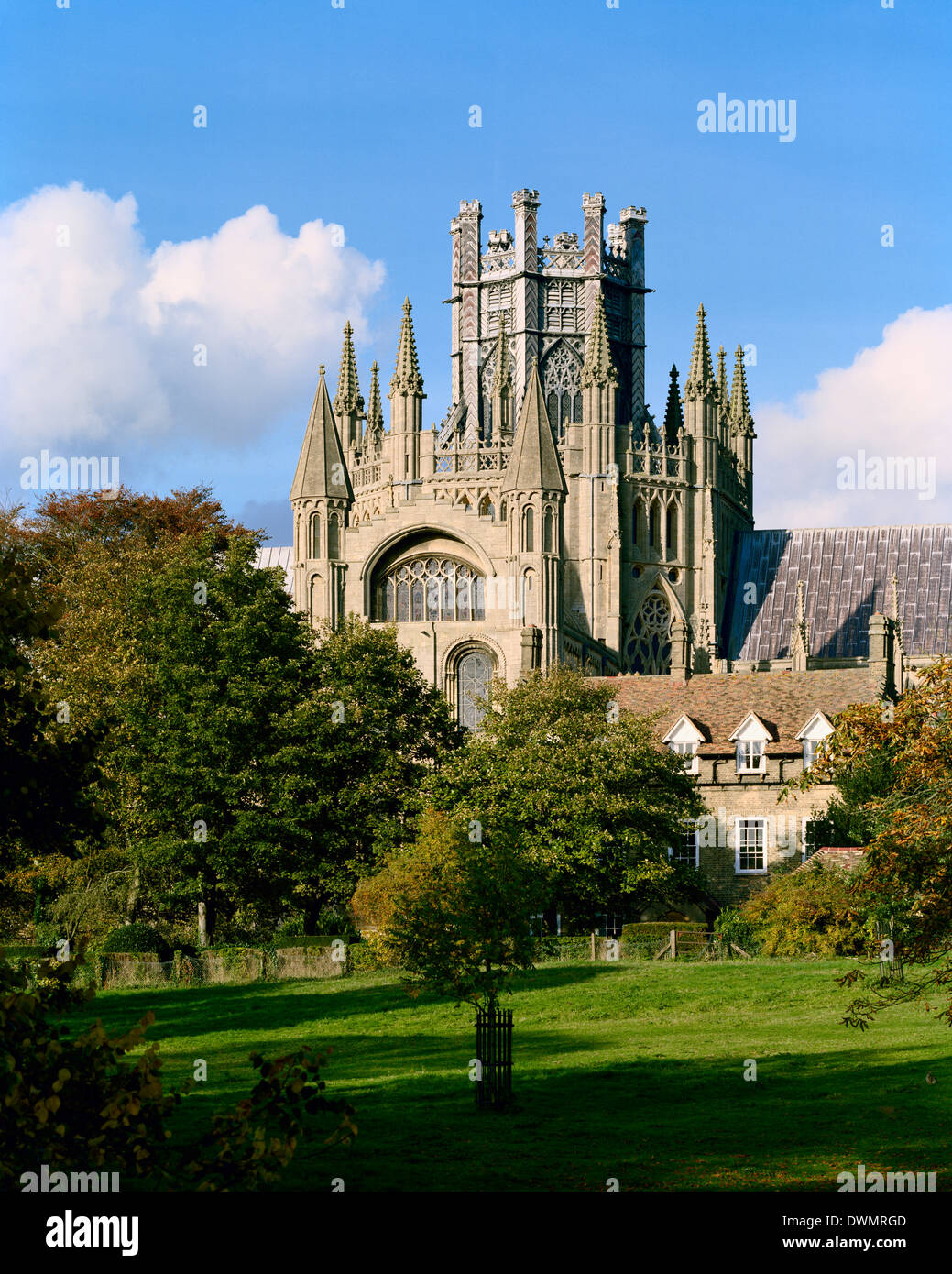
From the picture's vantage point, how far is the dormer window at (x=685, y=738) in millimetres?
54781

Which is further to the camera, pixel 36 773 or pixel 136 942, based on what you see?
pixel 136 942

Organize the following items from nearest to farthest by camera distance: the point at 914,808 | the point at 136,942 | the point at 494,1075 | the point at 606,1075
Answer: the point at 914,808 < the point at 494,1075 < the point at 606,1075 < the point at 136,942

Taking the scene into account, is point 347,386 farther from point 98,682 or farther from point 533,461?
point 98,682

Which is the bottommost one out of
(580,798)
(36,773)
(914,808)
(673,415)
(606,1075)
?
(606,1075)

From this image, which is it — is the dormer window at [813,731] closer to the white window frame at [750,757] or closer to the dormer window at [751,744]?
the dormer window at [751,744]

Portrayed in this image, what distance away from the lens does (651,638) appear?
8331 cm

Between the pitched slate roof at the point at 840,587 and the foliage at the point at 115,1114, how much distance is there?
72.8 metres

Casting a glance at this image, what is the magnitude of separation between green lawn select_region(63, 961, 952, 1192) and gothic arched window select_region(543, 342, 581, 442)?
69.1 metres

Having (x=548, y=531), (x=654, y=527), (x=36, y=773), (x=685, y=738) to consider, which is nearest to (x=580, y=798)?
(x=685, y=738)

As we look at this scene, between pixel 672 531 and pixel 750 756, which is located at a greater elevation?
pixel 672 531

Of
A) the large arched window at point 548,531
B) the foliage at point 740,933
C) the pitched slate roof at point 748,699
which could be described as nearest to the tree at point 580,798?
the foliage at point 740,933

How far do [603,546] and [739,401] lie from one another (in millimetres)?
21217

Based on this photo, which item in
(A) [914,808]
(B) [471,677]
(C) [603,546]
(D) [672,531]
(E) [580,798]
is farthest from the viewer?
(D) [672,531]
